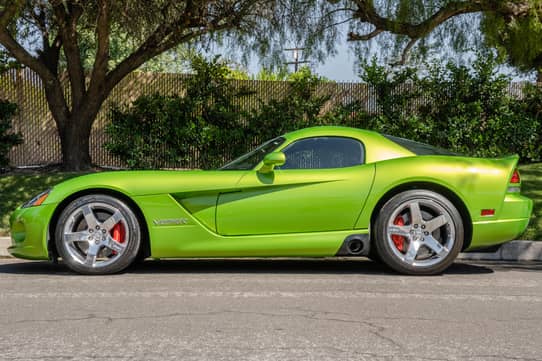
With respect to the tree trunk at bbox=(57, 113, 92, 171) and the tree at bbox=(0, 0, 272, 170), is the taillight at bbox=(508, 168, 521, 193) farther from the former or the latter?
the tree trunk at bbox=(57, 113, 92, 171)

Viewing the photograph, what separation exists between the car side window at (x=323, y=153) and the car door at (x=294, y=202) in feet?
0.38

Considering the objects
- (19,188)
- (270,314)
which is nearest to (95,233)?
(270,314)

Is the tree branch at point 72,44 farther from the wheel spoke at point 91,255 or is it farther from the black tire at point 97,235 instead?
the wheel spoke at point 91,255

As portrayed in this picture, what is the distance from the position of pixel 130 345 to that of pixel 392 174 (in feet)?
10.6

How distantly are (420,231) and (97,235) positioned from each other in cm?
281

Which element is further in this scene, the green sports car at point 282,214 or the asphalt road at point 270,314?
the green sports car at point 282,214

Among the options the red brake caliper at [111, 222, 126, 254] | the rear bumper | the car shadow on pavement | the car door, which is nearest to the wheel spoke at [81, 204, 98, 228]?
the red brake caliper at [111, 222, 126, 254]

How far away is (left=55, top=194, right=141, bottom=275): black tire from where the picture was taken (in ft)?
21.5

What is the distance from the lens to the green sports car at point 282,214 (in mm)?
6543

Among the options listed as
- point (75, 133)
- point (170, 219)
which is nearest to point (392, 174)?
point (170, 219)

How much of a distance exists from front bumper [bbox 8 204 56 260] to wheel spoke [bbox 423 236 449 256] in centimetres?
328

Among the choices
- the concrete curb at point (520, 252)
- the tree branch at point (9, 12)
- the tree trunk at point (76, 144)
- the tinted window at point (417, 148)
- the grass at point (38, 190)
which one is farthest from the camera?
the tree trunk at point (76, 144)

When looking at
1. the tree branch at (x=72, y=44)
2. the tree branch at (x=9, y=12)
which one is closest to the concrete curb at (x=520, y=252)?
the tree branch at (x=9, y=12)

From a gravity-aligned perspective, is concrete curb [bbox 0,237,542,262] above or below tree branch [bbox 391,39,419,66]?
below
